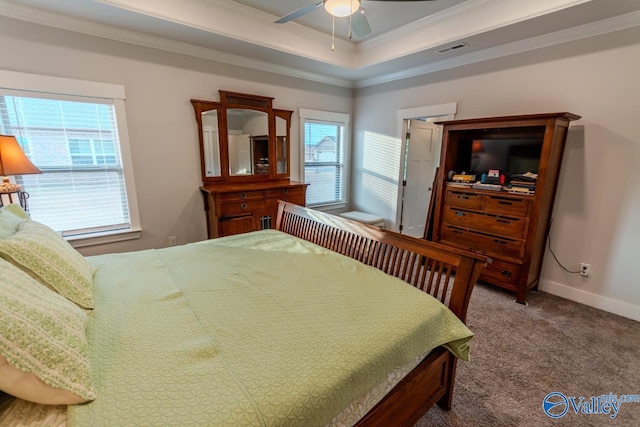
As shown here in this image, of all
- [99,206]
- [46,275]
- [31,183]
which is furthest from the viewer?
[99,206]

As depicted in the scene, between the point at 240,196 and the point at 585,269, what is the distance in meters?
3.60

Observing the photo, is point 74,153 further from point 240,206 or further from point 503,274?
point 503,274

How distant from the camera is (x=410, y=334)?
48.9 inches

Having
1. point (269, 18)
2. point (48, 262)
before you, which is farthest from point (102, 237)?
point (269, 18)

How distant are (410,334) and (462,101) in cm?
323

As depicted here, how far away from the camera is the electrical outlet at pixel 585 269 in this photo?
275cm

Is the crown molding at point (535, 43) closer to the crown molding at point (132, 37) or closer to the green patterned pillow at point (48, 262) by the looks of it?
the crown molding at point (132, 37)

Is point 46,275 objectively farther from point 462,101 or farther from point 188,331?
point 462,101

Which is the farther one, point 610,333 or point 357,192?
point 357,192

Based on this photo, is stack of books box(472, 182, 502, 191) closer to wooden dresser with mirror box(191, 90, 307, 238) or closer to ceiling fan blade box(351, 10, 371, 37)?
ceiling fan blade box(351, 10, 371, 37)

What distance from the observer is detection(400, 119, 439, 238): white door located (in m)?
4.30

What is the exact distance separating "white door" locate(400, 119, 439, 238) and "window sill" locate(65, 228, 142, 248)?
3598mm

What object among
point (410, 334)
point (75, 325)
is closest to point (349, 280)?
point (410, 334)

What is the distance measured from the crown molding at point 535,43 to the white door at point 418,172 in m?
0.72
